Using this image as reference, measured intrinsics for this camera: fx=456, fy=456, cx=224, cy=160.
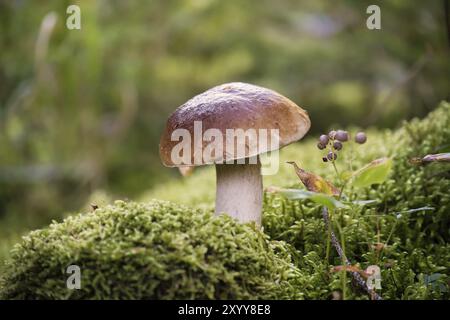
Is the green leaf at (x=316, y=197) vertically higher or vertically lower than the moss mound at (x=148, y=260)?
higher

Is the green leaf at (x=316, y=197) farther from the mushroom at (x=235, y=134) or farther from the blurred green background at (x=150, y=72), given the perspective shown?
the blurred green background at (x=150, y=72)

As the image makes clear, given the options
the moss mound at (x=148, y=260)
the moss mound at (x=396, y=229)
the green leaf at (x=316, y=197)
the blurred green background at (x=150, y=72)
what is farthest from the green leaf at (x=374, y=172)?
the blurred green background at (x=150, y=72)

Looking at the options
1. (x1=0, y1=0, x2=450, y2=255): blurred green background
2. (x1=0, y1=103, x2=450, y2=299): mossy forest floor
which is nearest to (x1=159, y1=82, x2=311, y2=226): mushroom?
(x1=0, y1=103, x2=450, y2=299): mossy forest floor

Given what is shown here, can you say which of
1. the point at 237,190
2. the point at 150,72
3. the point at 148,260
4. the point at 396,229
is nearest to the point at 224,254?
the point at 148,260

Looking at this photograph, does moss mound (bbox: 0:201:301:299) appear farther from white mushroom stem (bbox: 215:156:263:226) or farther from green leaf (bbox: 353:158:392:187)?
green leaf (bbox: 353:158:392:187)

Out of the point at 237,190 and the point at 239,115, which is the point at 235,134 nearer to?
the point at 239,115

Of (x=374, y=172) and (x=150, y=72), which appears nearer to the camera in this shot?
(x=374, y=172)

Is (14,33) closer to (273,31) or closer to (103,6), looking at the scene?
(103,6)
